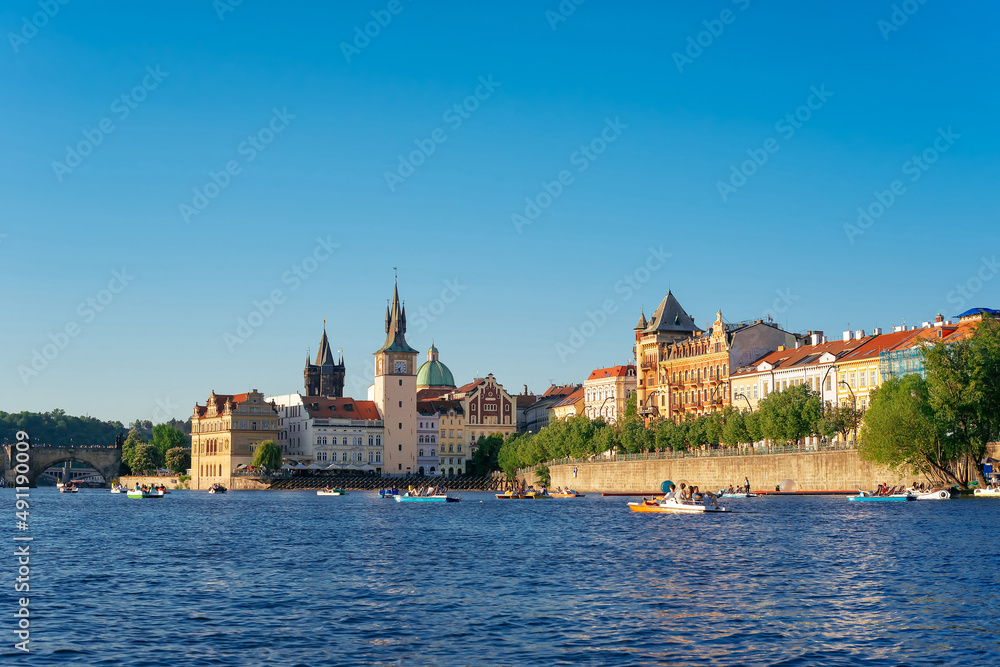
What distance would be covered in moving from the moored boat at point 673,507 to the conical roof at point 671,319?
273 ft

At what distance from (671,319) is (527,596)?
14166cm

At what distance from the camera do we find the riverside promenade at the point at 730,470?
4286 inches

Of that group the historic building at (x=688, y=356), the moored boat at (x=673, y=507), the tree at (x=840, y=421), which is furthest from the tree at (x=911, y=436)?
the historic building at (x=688, y=356)

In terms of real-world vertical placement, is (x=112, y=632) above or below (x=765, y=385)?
below

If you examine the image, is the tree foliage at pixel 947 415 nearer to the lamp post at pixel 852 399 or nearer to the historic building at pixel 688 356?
the lamp post at pixel 852 399

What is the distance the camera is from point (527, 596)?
3800 cm

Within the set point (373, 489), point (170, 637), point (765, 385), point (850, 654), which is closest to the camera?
point (850, 654)

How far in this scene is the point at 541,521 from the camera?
82438mm

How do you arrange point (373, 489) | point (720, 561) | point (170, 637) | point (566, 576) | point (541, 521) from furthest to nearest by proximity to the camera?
point (373, 489), point (541, 521), point (720, 561), point (566, 576), point (170, 637)

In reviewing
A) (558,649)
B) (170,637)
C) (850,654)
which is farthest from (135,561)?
(850,654)

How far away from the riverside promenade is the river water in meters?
39.4

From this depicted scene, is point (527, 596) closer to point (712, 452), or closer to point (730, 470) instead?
point (730, 470)

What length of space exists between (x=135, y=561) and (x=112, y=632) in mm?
20326

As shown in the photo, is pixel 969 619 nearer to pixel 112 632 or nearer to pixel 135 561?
pixel 112 632
